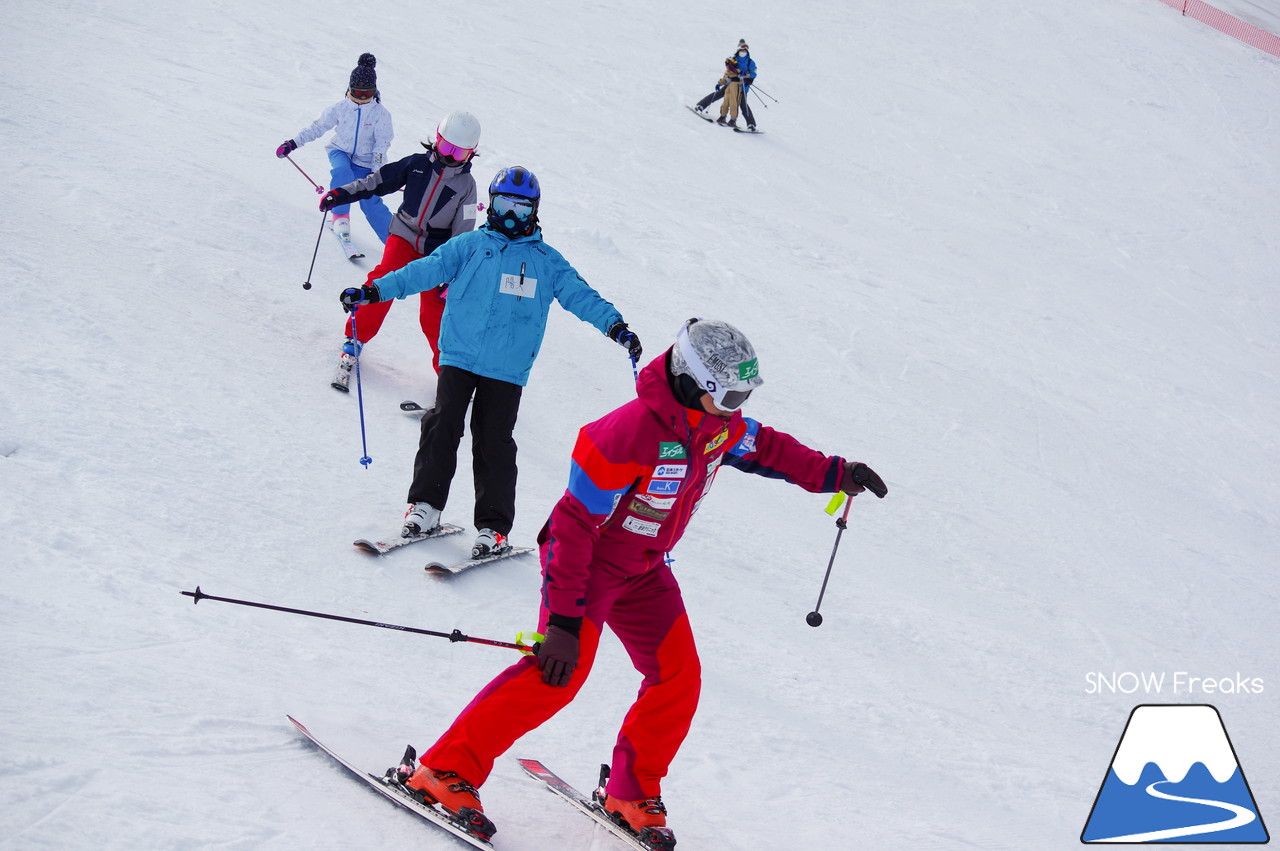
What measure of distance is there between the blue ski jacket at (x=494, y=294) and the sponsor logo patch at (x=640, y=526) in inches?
75.9

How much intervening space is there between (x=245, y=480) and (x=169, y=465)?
37 cm

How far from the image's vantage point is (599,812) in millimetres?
3557

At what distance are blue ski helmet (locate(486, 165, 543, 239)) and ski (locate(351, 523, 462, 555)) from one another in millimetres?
1577

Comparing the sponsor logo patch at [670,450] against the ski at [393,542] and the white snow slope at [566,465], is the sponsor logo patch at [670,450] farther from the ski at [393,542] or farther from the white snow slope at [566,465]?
the ski at [393,542]

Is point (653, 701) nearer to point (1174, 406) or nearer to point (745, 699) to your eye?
point (745, 699)

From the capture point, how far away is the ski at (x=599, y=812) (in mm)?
3453

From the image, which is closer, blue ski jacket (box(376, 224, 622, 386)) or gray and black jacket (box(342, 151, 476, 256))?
blue ski jacket (box(376, 224, 622, 386))

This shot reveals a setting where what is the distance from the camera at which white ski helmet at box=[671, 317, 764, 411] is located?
10.8 ft

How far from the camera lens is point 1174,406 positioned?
12.2m

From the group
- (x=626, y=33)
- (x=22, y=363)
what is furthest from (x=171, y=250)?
(x=626, y=33)

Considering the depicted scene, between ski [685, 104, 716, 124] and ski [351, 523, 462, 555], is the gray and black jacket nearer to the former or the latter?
ski [351, 523, 462, 555]

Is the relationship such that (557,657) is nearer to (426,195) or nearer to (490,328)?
(490,328)

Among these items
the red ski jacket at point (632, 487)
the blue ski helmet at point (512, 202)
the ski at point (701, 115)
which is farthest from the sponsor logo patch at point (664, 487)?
the ski at point (701, 115)

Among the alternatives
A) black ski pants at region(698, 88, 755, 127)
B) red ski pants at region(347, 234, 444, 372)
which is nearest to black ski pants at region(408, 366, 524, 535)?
red ski pants at region(347, 234, 444, 372)
